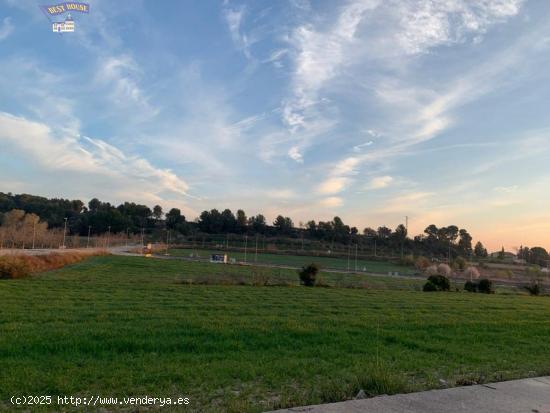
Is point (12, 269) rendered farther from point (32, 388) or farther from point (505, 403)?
point (505, 403)

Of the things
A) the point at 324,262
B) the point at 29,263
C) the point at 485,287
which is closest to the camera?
the point at 29,263

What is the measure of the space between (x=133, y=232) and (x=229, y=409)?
143m

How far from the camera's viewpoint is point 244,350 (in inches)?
315

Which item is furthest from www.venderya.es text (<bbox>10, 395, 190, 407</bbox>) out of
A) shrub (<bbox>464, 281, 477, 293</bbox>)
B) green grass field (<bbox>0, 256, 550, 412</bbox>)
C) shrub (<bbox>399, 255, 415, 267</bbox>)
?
shrub (<bbox>399, 255, 415, 267</bbox>)

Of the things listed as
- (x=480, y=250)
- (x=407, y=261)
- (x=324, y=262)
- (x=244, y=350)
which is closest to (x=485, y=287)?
(x=244, y=350)

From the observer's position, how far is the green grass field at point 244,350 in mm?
5406

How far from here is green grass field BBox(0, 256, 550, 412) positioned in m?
5.41

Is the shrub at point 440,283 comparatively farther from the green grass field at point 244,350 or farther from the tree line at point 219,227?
the tree line at point 219,227

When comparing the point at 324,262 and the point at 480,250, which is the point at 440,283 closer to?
the point at 324,262

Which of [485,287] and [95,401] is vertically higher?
[95,401]

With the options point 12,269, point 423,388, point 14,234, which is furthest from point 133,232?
point 423,388

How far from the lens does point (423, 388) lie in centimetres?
533

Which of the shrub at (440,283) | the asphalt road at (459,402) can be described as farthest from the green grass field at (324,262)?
the asphalt road at (459,402)

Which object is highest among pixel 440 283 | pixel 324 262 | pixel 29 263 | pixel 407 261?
pixel 29 263
